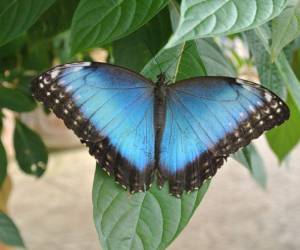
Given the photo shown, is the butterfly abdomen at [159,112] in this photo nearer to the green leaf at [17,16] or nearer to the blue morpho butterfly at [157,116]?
the blue morpho butterfly at [157,116]

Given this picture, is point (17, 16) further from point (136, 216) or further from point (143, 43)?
point (136, 216)

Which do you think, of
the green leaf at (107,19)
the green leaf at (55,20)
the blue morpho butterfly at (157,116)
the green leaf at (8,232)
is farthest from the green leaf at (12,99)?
the green leaf at (107,19)

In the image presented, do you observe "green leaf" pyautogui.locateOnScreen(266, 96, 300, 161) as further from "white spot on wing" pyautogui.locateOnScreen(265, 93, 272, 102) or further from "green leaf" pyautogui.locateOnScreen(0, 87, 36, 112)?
"green leaf" pyautogui.locateOnScreen(0, 87, 36, 112)

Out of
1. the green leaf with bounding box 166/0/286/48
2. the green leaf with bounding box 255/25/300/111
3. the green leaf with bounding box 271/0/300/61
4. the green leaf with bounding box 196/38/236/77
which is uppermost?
the green leaf with bounding box 166/0/286/48

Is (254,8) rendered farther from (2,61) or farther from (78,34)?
(2,61)

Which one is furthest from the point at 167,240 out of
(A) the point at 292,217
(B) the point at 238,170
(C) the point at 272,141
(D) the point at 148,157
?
(B) the point at 238,170

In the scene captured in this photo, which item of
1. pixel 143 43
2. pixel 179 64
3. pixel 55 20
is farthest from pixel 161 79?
pixel 55 20

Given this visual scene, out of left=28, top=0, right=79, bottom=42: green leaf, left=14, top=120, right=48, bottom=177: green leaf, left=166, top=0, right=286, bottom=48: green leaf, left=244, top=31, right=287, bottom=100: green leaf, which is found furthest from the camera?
left=14, top=120, right=48, bottom=177: green leaf

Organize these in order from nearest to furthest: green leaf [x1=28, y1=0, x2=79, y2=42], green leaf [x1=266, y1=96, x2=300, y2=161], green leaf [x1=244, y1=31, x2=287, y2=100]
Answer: green leaf [x1=244, y1=31, x2=287, y2=100], green leaf [x1=266, y1=96, x2=300, y2=161], green leaf [x1=28, y1=0, x2=79, y2=42]

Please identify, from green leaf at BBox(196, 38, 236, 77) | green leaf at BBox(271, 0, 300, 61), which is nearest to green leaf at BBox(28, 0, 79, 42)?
green leaf at BBox(196, 38, 236, 77)
